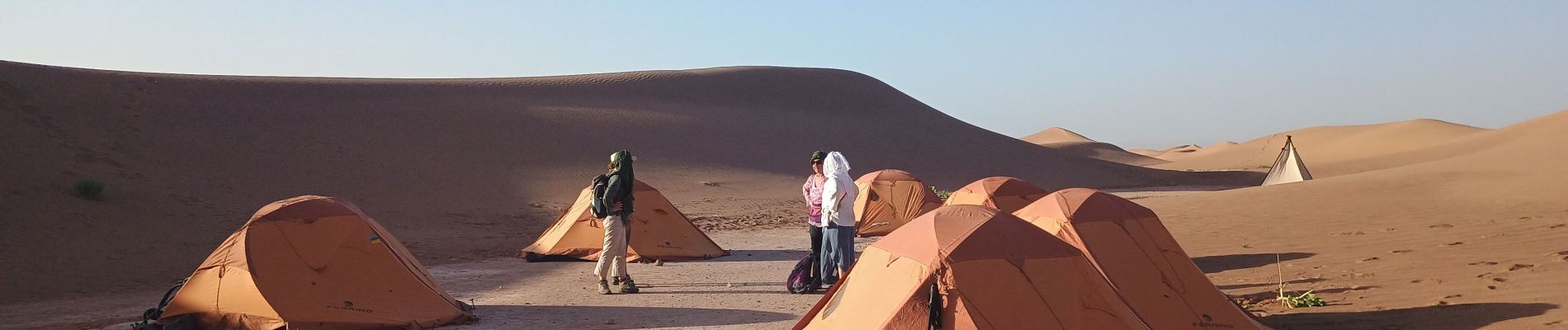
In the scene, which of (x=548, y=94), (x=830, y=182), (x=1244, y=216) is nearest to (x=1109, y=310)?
(x=830, y=182)

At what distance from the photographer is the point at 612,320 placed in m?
9.39

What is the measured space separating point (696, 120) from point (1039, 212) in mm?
43647

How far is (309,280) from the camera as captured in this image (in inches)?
346

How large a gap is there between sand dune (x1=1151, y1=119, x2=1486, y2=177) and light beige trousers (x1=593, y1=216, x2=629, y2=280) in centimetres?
4917

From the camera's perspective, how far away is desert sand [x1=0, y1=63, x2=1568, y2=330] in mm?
10383

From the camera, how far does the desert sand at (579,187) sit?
34.1 ft

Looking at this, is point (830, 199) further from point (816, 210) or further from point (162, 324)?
point (162, 324)

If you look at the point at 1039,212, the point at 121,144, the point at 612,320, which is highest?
the point at 121,144

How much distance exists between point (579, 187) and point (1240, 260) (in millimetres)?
23609

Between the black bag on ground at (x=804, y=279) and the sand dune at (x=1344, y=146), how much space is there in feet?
158

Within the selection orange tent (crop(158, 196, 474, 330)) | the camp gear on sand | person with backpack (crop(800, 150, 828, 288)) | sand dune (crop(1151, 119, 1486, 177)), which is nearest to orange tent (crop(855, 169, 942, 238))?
person with backpack (crop(800, 150, 828, 288))

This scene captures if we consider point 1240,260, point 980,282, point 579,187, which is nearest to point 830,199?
point 980,282

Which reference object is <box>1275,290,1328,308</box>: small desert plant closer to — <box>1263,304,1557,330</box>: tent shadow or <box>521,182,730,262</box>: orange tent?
<box>1263,304,1557,330</box>: tent shadow

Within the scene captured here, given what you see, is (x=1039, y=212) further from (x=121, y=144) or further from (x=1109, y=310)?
(x=121, y=144)
